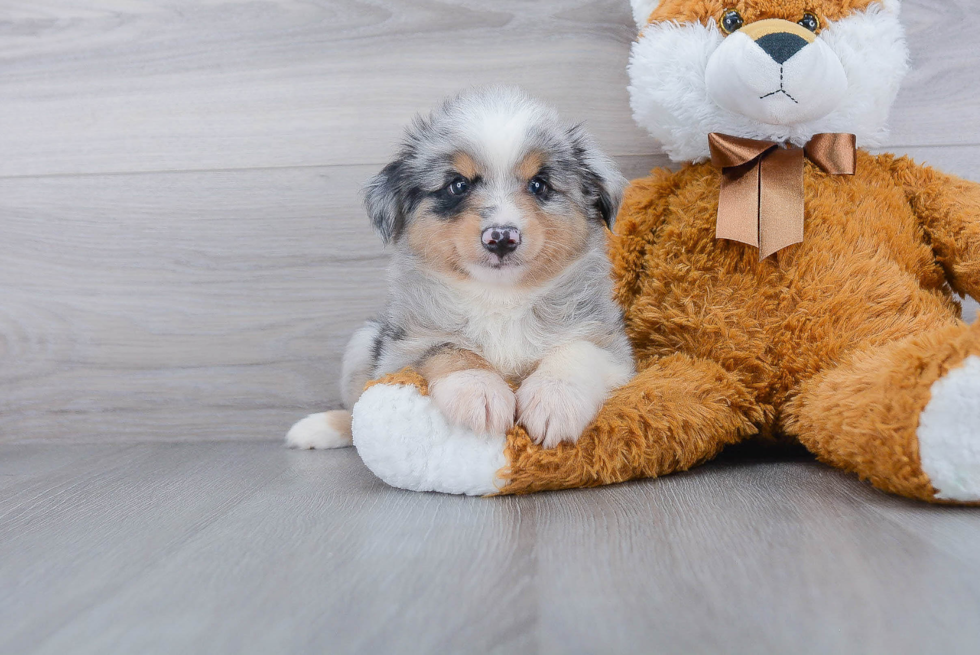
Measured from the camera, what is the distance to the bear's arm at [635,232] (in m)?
1.72

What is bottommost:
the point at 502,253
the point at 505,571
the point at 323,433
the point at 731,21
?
the point at 323,433

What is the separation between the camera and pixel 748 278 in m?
1.55

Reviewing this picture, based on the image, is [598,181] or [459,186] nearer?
[459,186]

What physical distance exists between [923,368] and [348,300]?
1.44m

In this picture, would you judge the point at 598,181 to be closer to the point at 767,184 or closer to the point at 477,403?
Result: the point at 767,184

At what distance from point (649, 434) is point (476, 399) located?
33 cm

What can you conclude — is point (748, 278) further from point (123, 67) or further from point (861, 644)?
point (123, 67)

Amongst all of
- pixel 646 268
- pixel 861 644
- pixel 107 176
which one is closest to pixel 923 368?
pixel 861 644

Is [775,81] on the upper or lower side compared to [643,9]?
lower

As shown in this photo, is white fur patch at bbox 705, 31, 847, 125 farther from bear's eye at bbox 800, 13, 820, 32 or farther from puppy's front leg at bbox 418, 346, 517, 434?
puppy's front leg at bbox 418, 346, 517, 434

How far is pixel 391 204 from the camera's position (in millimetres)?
1568

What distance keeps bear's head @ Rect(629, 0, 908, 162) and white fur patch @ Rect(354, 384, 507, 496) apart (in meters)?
0.85

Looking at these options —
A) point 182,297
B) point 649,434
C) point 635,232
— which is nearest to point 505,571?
point 649,434

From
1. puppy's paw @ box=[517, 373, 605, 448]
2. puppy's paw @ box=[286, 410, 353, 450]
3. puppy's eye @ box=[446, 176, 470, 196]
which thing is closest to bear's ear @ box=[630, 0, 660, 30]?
puppy's eye @ box=[446, 176, 470, 196]
